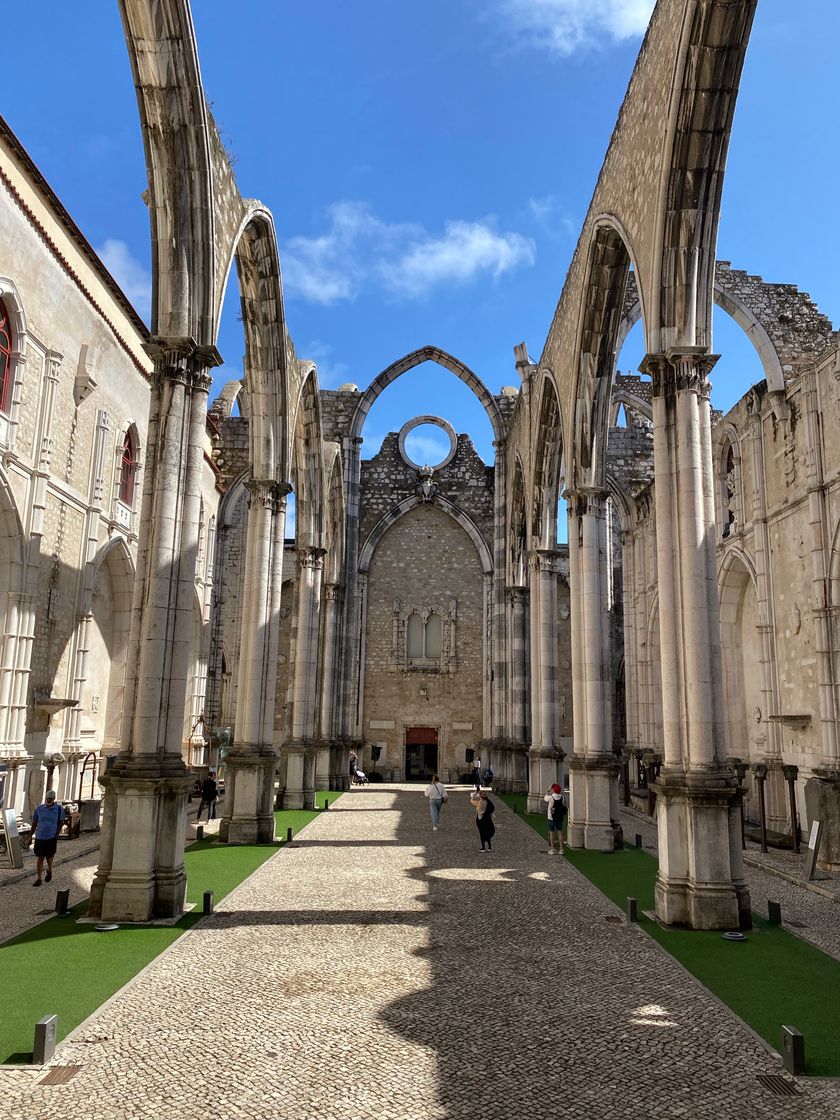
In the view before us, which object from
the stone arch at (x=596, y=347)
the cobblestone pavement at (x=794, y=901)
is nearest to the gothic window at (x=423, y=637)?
the stone arch at (x=596, y=347)

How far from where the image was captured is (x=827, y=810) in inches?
471

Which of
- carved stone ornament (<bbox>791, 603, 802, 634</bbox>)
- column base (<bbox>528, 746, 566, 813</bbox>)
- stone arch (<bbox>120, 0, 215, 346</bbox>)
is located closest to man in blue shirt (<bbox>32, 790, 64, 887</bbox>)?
stone arch (<bbox>120, 0, 215, 346</bbox>)

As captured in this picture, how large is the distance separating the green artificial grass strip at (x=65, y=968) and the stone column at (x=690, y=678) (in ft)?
17.0

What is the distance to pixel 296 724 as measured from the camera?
757 inches

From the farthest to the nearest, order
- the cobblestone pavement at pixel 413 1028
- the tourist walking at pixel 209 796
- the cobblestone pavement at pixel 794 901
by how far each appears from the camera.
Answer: the tourist walking at pixel 209 796 → the cobblestone pavement at pixel 794 901 → the cobblestone pavement at pixel 413 1028

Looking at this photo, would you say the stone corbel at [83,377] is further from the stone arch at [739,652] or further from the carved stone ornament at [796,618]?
the carved stone ornament at [796,618]

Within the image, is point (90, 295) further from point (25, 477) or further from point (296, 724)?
point (296, 724)

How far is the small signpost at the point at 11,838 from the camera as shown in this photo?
10633 millimetres

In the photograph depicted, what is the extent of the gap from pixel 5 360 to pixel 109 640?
731 cm

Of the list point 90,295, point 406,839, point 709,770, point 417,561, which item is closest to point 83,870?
point 406,839

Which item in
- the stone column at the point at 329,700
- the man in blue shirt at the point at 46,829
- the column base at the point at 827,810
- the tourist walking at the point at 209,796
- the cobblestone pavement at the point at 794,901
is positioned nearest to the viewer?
the cobblestone pavement at the point at 794,901

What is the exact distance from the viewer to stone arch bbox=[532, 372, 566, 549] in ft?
62.6

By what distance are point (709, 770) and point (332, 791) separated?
17.9 meters

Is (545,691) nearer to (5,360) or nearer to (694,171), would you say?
(694,171)
